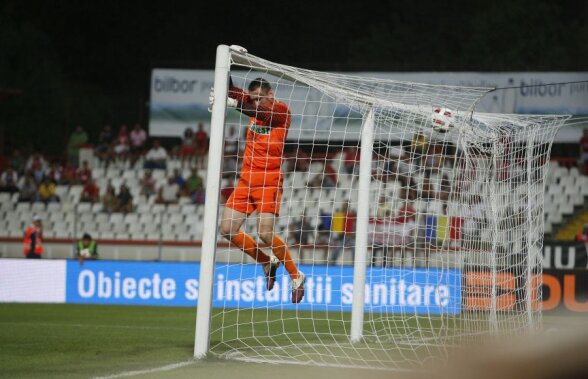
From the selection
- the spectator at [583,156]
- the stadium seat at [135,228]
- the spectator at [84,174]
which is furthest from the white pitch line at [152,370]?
the spectator at [84,174]

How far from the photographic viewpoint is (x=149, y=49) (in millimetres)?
54344

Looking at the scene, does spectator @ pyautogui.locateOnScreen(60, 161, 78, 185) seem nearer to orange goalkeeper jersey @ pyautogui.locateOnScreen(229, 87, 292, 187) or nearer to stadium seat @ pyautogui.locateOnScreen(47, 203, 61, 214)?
stadium seat @ pyautogui.locateOnScreen(47, 203, 61, 214)

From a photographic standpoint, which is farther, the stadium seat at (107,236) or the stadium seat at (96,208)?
the stadium seat at (96,208)

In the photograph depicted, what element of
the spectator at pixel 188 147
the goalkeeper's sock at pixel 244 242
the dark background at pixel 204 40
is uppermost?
the dark background at pixel 204 40

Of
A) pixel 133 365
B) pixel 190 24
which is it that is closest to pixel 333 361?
pixel 133 365

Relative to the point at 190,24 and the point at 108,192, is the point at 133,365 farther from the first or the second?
the point at 190,24

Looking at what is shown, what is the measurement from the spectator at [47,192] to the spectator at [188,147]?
3.84 meters

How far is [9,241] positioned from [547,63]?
2463 cm

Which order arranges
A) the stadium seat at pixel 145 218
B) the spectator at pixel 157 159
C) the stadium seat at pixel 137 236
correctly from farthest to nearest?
1. the spectator at pixel 157 159
2. the stadium seat at pixel 145 218
3. the stadium seat at pixel 137 236

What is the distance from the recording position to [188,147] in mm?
27594

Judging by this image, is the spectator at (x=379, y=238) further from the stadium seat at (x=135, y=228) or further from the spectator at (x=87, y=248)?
the stadium seat at (x=135, y=228)

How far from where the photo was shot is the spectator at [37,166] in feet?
90.4

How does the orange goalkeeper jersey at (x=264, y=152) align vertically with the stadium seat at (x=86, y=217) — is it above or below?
above

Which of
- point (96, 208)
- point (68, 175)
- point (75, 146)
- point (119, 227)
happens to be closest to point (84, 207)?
point (96, 208)
